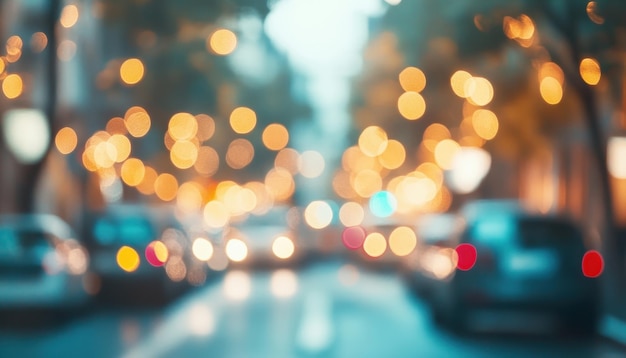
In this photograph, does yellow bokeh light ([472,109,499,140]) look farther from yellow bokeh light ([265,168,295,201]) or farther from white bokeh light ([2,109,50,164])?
yellow bokeh light ([265,168,295,201])

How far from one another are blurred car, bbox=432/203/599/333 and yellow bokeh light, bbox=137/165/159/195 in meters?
44.1

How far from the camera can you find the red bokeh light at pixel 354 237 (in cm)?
3200

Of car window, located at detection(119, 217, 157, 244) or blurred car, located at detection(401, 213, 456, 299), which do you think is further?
car window, located at detection(119, 217, 157, 244)

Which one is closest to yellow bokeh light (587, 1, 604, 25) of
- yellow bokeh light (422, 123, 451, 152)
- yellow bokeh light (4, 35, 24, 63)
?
yellow bokeh light (4, 35, 24, 63)

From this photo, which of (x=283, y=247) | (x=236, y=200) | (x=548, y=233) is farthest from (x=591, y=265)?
(x=236, y=200)

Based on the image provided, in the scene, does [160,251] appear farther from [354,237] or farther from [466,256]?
[354,237]

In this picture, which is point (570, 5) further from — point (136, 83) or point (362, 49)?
point (362, 49)

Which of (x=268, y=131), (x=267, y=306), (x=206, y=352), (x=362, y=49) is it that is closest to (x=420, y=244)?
(x=267, y=306)

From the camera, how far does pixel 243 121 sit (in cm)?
5869

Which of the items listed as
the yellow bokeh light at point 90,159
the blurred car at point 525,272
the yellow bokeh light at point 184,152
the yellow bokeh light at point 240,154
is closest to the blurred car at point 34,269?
the blurred car at point 525,272

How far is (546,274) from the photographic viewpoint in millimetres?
14969

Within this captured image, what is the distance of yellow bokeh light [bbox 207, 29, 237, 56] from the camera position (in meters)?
23.7

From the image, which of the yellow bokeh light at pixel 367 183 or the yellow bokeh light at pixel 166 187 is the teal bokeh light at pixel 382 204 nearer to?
the yellow bokeh light at pixel 166 187

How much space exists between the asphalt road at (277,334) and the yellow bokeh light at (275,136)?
44427 mm
